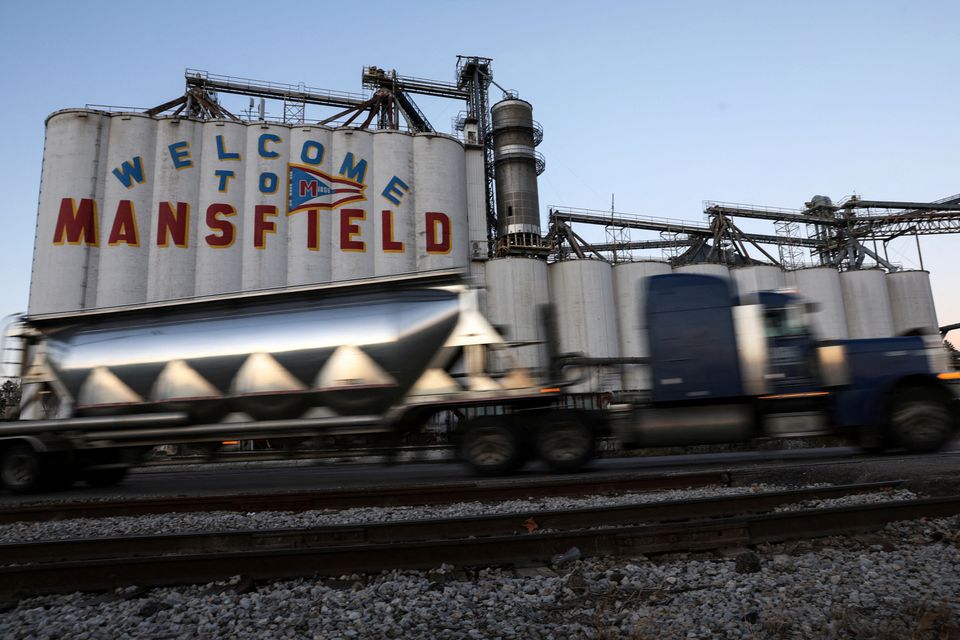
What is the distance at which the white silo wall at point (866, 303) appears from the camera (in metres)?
43.0

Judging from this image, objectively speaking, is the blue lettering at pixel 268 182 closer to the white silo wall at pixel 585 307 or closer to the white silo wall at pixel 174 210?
the white silo wall at pixel 174 210

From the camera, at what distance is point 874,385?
1048 centimetres

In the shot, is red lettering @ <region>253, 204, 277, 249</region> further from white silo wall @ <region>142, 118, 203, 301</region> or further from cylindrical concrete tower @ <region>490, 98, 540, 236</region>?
cylindrical concrete tower @ <region>490, 98, 540, 236</region>

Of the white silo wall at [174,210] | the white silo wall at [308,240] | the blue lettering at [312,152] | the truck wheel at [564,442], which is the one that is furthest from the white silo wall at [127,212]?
the truck wheel at [564,442]

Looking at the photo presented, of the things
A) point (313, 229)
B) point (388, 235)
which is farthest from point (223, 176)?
point (388, 235)

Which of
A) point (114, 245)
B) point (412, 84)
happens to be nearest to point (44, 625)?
point (114, 245)

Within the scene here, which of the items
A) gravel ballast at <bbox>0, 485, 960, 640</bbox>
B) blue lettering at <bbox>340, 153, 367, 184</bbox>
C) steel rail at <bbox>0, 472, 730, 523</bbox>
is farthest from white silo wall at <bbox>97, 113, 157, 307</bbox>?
gravel ballast at <bbox>0, 485, 960, 640</bbox>

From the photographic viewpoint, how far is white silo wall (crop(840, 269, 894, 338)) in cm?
4300

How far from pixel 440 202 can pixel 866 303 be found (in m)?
33.5

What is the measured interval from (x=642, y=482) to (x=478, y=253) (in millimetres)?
29859

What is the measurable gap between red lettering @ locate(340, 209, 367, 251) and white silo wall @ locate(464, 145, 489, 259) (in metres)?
7.17

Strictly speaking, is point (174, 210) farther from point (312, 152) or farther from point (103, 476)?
point (103, 476)

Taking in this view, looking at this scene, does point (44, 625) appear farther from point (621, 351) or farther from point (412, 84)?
point (412, 84)

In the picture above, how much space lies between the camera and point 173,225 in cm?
3192
